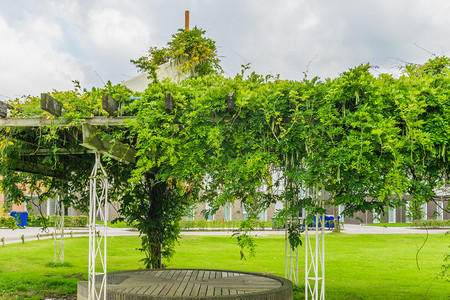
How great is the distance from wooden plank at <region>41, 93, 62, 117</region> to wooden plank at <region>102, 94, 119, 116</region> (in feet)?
2.32

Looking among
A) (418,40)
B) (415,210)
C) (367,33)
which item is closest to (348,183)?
(415,210)

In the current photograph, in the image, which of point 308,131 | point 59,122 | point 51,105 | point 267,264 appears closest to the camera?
point 308,131

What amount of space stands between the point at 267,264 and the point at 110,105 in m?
10.8

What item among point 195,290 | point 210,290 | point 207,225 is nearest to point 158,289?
point 195,290

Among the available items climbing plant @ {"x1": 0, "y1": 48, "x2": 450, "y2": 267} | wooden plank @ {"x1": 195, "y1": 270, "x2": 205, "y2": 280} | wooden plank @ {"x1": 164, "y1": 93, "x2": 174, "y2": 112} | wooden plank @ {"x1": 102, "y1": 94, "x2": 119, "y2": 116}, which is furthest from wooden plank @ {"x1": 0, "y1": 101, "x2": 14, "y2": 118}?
wooden plank @ {"x1": 195, "y1": 270, "x2": 205, "y2": 280}

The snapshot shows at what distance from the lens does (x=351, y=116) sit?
504 centimetres

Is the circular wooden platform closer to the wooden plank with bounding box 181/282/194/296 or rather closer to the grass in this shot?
the wooden plank with bounding box 181/282/194/296

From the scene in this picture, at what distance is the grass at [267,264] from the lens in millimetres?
10445

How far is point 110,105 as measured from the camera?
5801mm

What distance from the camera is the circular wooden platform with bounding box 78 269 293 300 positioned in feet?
20.5

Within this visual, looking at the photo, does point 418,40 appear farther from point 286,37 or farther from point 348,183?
point 286,37

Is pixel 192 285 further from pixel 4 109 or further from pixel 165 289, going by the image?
pixel 4 109

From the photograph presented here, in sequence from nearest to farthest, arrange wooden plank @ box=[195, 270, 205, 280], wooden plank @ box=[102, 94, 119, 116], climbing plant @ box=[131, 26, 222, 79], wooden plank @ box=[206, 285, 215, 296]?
wooden plank @ box=[102, 94, 119, 116], wooden plank @ box=[206, 285, 215, 296], wooden plank @ box=[195, 270, 205, 280], climbing plant @ box=[131, 26, 222, 79]

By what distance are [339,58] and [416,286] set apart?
8.43 meters
